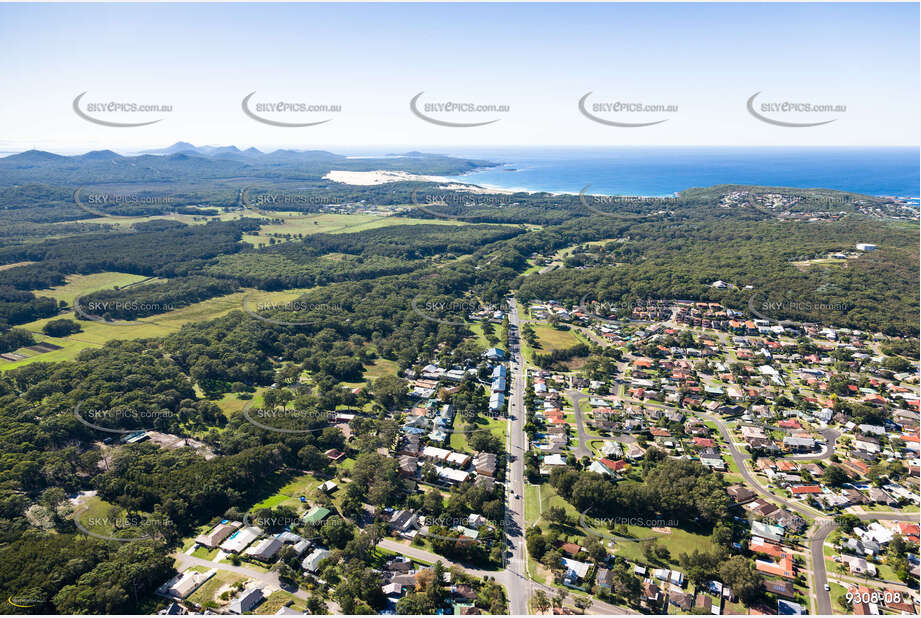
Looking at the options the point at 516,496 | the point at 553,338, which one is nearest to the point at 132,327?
the point at 553,338

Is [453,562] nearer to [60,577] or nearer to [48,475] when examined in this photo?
[60,577]

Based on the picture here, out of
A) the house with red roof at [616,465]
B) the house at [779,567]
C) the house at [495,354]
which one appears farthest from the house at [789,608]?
the house at [495,354]

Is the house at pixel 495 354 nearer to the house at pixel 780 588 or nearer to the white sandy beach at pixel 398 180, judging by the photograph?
the house at pixel 780 588

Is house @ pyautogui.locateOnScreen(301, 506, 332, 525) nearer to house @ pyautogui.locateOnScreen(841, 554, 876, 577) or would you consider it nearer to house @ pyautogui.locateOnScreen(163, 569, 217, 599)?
house @ pyautogui.locateOnScreen(163, 569, 217, 599)

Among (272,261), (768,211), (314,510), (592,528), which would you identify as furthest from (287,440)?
(768,211)

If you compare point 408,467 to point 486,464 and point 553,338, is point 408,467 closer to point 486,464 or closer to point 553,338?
point 486,464
